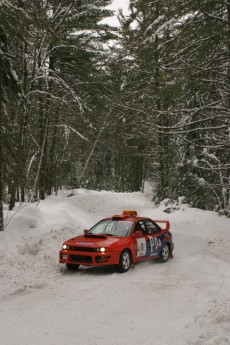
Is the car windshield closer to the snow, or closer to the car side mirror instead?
the car side mirror

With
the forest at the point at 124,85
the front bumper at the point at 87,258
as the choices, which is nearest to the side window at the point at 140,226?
the front bumper at the point at 87,258

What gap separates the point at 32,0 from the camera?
16859mm

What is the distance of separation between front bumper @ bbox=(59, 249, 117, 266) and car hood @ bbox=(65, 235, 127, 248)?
250mm

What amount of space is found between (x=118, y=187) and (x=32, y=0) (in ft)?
113

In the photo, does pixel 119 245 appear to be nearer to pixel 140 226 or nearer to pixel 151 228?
pixel 140 226

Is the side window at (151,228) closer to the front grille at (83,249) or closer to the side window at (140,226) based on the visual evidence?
the side window at (140,226)

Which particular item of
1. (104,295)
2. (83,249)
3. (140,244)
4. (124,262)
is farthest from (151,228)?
(104,295)

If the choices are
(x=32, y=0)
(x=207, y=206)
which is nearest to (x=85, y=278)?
(x=32, y=0)

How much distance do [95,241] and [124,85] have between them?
1652 cm

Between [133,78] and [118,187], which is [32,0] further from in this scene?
[118,187]

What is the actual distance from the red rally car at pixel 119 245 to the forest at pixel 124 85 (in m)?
2.63

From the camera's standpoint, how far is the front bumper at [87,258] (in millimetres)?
Result: 10945

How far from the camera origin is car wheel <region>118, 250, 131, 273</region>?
11.2 meters

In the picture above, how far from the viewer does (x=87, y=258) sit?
1112cm
